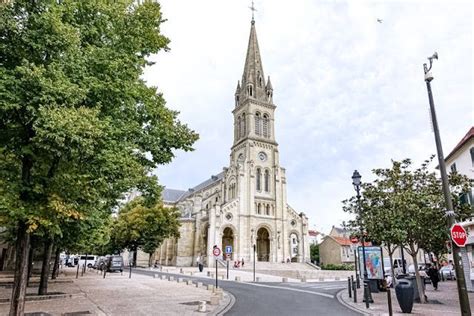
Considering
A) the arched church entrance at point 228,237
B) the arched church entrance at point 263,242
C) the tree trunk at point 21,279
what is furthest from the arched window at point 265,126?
the tree trunk at point 21,279

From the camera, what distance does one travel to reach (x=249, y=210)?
5453cm

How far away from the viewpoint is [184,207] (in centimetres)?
7206

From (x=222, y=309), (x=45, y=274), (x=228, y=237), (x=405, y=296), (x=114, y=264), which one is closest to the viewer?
(x=405, y=296)

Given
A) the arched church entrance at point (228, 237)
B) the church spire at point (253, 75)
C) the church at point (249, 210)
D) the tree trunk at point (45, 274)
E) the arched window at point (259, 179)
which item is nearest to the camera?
the tree trunk at point (45, 274)

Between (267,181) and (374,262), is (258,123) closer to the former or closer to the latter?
(267,181)

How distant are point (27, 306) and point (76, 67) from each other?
9.53 meters

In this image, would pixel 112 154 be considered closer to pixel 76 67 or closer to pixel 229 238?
pixel 76 67

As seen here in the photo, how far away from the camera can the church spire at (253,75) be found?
64812 mm

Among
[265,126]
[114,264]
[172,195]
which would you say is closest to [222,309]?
[114,264]

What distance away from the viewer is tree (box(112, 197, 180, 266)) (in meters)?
46.4

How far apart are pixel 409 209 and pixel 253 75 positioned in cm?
5518

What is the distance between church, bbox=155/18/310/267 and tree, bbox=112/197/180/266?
635 cm

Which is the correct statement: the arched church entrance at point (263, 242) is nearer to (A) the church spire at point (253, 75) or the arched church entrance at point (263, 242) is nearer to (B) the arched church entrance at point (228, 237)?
(B) the arched church entrance at point (228, 237)

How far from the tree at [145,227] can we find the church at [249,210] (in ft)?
20.8
